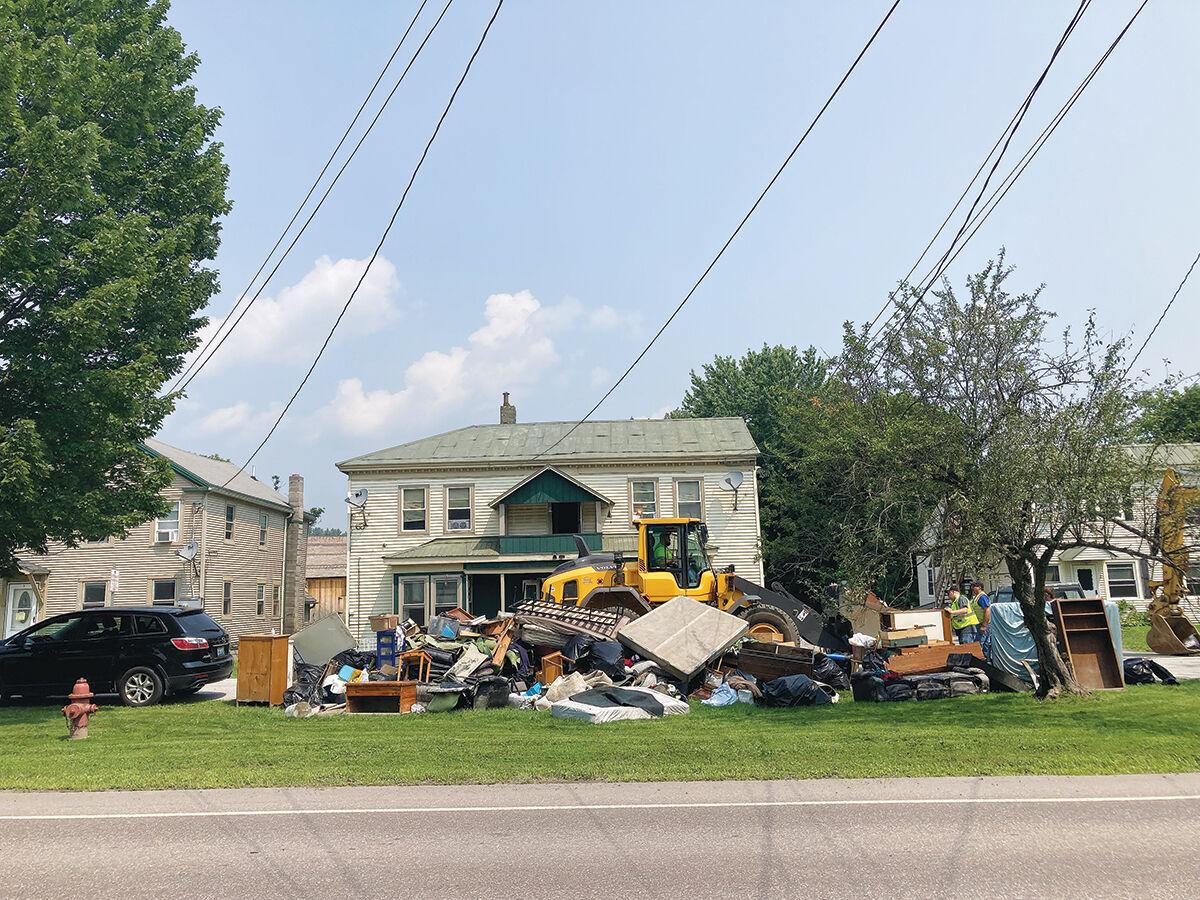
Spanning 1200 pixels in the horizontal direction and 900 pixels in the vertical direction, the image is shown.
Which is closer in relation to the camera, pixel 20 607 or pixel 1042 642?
pixel 1042 642

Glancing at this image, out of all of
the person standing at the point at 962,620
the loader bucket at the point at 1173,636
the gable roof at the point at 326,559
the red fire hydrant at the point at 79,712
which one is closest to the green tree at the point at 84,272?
the red fire hydrant at the point at 79,712

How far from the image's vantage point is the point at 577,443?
32125mm

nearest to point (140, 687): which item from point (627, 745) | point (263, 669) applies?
point (263, 669)

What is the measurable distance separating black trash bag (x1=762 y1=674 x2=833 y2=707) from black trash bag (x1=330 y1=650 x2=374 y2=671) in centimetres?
754

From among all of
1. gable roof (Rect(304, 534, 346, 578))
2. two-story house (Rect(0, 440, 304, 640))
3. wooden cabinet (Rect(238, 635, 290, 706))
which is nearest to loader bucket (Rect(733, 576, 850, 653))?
wooden cabinet (Rect(238, 635, 290, 706))

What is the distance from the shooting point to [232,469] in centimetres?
3941

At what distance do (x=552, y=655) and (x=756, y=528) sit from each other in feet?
51.6

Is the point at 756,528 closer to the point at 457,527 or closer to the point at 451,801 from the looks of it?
the point at 457,527

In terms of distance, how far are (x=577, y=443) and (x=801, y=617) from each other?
1478 centimetres

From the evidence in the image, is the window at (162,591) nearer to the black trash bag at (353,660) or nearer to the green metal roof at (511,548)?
the green metal roof at (511,548)

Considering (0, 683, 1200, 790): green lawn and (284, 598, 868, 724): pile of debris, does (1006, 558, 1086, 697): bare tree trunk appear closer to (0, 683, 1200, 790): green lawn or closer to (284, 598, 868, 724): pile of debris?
(0, 683, 1200, 790): green lawn

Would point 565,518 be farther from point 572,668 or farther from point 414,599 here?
point 572,668

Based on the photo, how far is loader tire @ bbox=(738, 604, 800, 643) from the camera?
17.5 m

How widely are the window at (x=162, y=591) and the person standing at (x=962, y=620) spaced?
89.5ft
